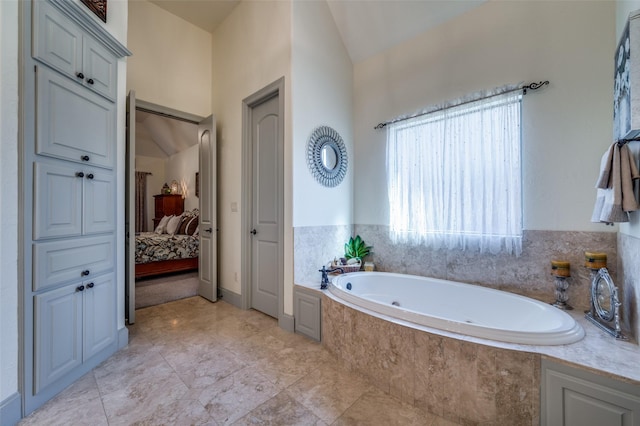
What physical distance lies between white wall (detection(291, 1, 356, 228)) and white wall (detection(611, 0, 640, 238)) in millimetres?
2133

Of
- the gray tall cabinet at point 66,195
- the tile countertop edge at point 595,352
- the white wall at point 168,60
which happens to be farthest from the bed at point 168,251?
the tile countertop edge at point 595,352

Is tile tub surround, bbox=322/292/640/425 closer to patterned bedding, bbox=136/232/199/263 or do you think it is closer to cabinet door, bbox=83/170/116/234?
cabinet door, bbox=83/170/116/234

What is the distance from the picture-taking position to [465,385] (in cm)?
134

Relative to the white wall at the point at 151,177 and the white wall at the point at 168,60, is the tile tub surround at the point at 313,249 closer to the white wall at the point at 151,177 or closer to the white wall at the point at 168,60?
the white wall at the point at 168,60

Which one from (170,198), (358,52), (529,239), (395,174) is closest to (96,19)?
(358,52)

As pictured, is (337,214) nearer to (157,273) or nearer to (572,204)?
(572,204)

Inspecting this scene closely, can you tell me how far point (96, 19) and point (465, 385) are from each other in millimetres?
3430

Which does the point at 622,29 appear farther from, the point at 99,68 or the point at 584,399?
the point at 99,68

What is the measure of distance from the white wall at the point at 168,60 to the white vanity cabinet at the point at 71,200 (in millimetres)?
1685

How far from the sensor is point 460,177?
233 centimetres

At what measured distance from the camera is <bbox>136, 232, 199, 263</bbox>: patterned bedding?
4.20 meters

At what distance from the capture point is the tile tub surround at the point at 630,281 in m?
1.34
